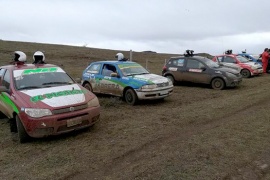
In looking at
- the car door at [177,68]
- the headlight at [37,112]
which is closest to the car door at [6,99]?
the headlight at [37,112]

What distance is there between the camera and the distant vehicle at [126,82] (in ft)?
32.8

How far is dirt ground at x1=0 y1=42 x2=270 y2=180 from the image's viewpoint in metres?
4.70

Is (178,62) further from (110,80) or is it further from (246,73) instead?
(246,73)

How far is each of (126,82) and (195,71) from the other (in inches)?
192

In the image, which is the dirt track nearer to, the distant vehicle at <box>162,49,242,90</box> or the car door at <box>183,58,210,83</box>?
the distant vehicle at <box>162,49,242,90</box>

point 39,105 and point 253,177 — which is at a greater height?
point 39,105

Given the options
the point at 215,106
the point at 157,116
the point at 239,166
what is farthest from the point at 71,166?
the point at 215,106

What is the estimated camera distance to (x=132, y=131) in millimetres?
6902

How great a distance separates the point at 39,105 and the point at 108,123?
216 cm

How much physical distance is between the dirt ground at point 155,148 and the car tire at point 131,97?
111cm

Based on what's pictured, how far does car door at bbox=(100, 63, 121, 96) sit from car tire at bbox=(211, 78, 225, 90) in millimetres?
5033

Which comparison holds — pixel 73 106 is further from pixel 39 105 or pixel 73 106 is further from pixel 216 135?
pixel 216 135

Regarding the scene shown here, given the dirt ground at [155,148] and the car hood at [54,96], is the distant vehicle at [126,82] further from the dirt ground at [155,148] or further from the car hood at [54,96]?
the car hood at [54,96]

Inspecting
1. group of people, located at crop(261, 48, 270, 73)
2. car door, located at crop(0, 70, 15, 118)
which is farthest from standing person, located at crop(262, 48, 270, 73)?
car door, located at crop(0, 70, 15, 118)
